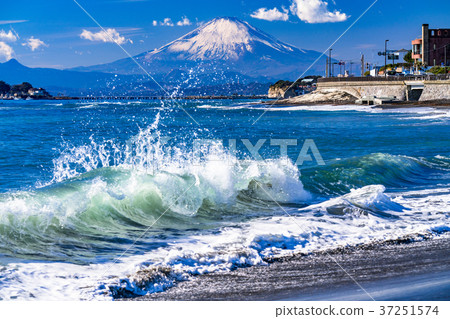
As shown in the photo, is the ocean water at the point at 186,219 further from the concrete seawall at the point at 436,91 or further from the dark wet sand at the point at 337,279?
the concrete seawall at the point at 436,91

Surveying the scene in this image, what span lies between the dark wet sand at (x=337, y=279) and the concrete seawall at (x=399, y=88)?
64.7 meters

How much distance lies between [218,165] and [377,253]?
5856mm

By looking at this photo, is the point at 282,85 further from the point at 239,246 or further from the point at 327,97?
the point at 239,246

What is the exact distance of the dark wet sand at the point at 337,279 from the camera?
6.29 meters

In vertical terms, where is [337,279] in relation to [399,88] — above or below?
below

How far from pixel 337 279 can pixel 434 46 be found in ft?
339

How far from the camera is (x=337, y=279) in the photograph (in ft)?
22.4

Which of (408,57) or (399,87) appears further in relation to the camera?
(408,57)

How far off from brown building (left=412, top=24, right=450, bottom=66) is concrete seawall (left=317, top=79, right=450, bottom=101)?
64.5 feet

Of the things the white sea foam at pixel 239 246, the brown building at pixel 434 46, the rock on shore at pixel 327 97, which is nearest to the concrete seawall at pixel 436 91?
the rock on shore at pixel 327 97

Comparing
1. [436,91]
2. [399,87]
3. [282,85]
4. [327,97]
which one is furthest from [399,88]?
[282,85]

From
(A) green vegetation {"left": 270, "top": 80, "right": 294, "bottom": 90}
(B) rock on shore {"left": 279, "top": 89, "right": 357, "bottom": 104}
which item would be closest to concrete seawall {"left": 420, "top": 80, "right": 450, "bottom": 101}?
(B) rock on shore {"left": 279, "top": 89, "right": 357, "bottom": 104}

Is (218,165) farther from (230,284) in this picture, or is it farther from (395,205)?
(230,284)

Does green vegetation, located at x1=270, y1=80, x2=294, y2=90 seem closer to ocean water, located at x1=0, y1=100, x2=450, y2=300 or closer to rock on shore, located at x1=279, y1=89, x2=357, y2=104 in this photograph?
rock on shore, located at x1=279, y1=89, x2=357, y2=104
